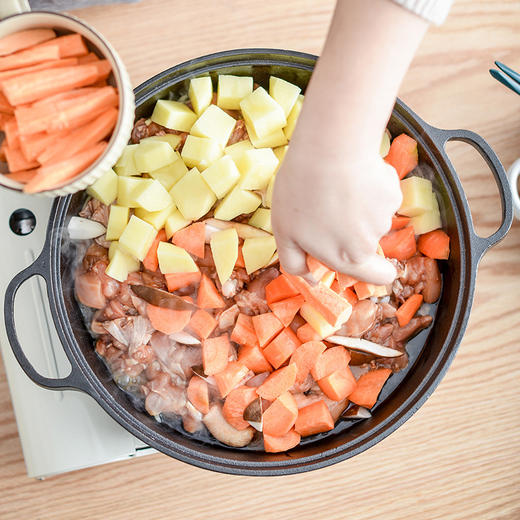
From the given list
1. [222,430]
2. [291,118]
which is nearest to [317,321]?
[222,430]

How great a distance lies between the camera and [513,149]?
1223 mm

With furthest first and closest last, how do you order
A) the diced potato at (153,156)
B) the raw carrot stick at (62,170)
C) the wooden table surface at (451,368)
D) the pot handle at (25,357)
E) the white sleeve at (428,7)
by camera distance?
the wooden table surface at (451,368) → the diced potato at (153,156) → the pot handle at (25,357) → the raw carrot stick at (62,170) → the white sleeve at (428,7)

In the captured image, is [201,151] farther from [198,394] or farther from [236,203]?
[198,394]

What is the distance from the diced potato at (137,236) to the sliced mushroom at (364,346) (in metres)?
0.38

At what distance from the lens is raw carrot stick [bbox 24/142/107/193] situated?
2.56 ft

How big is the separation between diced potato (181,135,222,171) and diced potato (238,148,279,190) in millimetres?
54

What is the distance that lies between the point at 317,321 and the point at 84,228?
48 cm

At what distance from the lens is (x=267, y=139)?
102 cm

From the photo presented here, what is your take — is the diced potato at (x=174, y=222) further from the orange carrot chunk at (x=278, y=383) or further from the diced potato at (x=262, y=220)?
the orange carrot chunk at (x=278, y=383)

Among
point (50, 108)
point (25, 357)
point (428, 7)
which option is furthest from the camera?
point (25, 357)

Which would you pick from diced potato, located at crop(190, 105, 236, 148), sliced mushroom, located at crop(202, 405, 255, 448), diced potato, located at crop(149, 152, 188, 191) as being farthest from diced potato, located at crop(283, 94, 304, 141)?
sliced mushroom, located at crop(202, 405, 255, 448)

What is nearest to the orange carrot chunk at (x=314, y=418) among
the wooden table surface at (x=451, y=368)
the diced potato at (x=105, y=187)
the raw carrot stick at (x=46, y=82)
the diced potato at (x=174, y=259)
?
the wooden table surface at (x=451, y=368)

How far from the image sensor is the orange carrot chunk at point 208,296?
1010 millimetres

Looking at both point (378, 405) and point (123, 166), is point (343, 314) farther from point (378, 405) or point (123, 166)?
point (123, 166)
